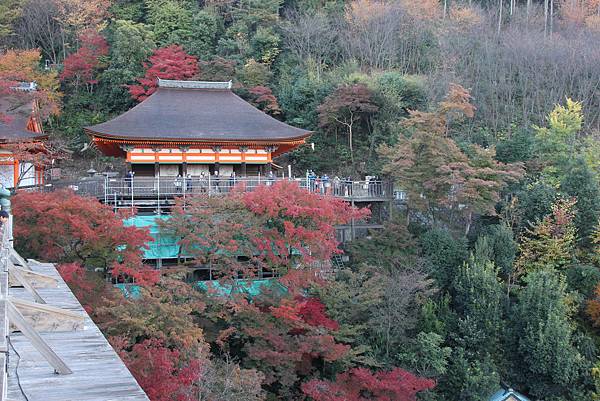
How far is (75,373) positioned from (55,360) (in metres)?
0.15

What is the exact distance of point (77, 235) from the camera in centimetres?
1253

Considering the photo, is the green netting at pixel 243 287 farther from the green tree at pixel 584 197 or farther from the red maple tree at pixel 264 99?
the red maple tree at pixel 264 99

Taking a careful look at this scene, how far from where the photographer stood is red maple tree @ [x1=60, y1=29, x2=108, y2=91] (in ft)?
103

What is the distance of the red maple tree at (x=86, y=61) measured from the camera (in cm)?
3138

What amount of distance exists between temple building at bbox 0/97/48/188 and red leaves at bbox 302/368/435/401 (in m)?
12.5

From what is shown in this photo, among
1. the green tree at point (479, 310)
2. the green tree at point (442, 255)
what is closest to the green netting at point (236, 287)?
the green tree at point (442, 255)

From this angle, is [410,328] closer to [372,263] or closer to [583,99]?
[372,263]

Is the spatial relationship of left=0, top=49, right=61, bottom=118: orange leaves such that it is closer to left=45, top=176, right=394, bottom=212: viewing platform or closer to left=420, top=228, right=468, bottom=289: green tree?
left=45, top=176, right=394, bottom=212: viewing platform

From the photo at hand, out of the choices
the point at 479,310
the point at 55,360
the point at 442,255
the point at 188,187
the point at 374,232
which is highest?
the point at 55,360

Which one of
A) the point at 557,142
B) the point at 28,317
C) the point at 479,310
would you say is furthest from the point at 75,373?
the point at 557,142

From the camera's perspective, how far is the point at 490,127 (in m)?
27.7

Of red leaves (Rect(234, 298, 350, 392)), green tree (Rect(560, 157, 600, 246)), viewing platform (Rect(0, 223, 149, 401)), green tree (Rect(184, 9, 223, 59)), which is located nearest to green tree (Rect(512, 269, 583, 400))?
green tree (Rect(560, 157, 600, 246))

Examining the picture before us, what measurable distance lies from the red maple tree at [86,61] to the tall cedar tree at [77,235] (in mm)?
20393

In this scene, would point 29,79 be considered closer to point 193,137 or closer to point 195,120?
point 195,120
